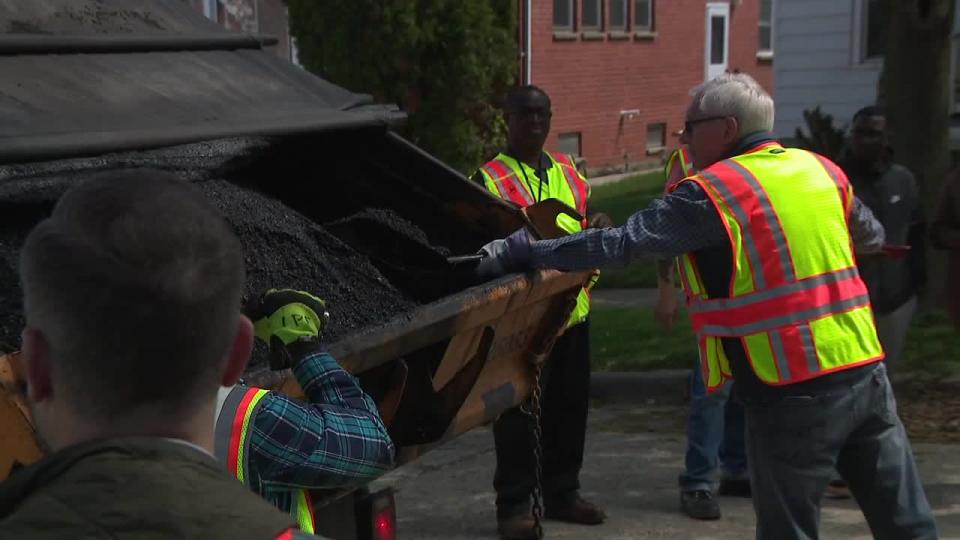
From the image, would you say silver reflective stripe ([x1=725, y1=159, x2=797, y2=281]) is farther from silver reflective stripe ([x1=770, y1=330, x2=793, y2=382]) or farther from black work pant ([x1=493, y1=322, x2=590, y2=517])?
black work pant ([x1=493, y1=322, x2=590, y2=517])

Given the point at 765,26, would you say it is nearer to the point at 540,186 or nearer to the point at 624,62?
the point at 624,62

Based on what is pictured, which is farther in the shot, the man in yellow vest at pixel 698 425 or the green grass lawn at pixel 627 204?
the green grass lawn at pixel 627 204

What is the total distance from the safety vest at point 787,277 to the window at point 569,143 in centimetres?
1593

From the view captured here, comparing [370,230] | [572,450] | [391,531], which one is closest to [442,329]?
[391,531]

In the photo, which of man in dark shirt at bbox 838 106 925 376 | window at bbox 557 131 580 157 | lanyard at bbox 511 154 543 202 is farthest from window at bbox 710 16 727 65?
lanyard at bbox 511 154 543 202

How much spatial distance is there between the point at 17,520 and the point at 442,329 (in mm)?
1849

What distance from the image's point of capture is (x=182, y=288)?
140cm

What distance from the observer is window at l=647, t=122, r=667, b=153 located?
22141 millimetres

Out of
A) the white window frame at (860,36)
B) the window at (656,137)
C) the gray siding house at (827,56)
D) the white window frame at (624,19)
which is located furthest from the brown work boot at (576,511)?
the window at (656,137)

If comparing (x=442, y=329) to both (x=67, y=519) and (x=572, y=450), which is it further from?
(x=572, y=450)

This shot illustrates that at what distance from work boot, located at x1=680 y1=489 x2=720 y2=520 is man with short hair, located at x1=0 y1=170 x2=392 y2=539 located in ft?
14.1

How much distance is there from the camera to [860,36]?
13898mm

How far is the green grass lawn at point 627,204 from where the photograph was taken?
11.4 metres

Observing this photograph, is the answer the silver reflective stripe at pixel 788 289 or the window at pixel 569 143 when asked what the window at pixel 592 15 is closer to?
the window at pixel 569 143
